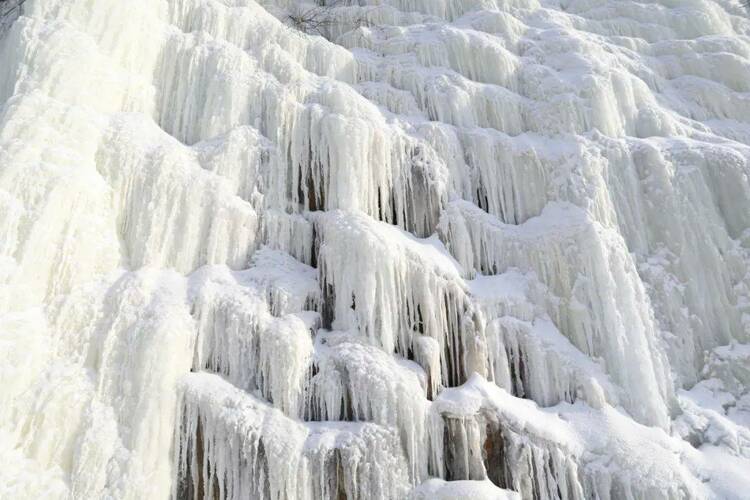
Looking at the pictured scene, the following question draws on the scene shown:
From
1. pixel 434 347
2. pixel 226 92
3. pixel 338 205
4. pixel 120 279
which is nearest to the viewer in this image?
pixel 120 279

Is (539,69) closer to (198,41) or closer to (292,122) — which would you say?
(292,122)

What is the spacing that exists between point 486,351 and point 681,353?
10.3 ft

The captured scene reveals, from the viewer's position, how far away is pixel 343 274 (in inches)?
276

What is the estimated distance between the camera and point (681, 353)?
810cm

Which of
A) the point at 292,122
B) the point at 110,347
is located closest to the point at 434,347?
the point at 110,347

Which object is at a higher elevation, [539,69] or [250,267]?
[539,69]

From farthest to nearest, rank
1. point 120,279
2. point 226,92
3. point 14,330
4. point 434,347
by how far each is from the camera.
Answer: point 226,92, point 434,347, point 120,279, point 14,330

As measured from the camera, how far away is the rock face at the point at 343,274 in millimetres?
5582

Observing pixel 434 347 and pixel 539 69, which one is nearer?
pixel 434 347

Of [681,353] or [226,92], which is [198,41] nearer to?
[226,92]

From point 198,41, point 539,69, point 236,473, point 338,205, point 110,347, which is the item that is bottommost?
point 236,473

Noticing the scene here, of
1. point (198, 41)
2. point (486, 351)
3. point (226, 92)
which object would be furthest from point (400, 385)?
point (198, 41)

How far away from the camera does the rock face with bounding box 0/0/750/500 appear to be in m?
5.58

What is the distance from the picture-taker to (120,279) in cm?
621
